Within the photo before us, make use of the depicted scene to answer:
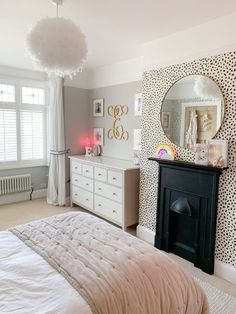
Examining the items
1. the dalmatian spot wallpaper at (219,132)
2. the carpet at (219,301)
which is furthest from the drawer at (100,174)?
the carpet at (219,301)

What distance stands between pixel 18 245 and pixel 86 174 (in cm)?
245

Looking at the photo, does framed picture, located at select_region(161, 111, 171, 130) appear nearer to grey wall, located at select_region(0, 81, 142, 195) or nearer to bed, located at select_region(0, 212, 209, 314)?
grey wall, located at select_region(0, 81, 142, 195)

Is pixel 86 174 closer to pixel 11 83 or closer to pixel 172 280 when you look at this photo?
pixel 11 83

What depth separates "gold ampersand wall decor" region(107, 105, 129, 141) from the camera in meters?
4.29

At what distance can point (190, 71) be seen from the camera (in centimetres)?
275

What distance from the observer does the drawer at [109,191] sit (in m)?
3.60

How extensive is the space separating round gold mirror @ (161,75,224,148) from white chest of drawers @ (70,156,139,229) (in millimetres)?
872

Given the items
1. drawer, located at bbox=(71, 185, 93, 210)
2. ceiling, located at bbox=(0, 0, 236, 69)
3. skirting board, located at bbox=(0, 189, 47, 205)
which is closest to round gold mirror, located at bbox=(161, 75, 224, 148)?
ceiling, located at bbox=(0, 0, 236, 69)

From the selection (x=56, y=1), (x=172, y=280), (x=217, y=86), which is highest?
(x=56, y=1)

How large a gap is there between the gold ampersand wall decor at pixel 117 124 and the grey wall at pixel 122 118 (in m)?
0.06

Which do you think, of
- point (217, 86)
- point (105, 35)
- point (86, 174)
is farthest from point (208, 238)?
point (105, 35)

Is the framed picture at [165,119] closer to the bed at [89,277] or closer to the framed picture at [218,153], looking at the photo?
the framed picture at [218,153]

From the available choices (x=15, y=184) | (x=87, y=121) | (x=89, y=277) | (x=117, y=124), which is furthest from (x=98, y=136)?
(x=89, y=277)

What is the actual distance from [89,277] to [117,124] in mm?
3303
